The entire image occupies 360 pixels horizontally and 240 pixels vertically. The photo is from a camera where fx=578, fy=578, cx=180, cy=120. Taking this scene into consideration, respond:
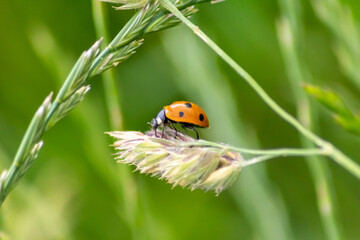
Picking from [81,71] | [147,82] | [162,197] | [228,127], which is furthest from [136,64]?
[81,71]

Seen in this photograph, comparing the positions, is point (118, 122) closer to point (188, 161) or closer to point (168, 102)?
point (188, 161)

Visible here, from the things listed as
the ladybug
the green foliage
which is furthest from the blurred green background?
the green foliage

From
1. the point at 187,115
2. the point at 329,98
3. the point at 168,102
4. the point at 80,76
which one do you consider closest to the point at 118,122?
the point at 187,115

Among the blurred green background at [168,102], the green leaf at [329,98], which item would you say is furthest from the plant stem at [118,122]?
the green leaf at [329,98]

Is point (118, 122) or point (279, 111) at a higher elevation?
point (118, 122)

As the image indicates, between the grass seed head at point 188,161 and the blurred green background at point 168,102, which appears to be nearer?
the grass seed head at point 188,161

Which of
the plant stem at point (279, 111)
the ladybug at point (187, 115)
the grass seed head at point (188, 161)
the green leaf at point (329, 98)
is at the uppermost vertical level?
the ladybug at point (187, 115)

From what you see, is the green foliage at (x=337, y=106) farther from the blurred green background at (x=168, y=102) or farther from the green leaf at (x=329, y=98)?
the blurred green background at (x=168, y=102)

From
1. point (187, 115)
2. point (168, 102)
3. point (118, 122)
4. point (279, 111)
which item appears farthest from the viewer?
point (168, 102)

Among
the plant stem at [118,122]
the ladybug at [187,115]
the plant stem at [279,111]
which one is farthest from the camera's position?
the plant stem at [118,122]
